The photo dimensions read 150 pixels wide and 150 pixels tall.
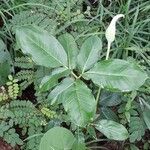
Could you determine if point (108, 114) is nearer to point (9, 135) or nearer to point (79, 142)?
point (79, 142)

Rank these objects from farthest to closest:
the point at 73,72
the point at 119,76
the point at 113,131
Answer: the point at 73,72, the point at 113,131, the point at 119,76

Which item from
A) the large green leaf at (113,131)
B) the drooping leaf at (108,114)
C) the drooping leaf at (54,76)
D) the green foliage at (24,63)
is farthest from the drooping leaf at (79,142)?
the green foliage at (24,63)

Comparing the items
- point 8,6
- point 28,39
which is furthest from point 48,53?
point 8,6

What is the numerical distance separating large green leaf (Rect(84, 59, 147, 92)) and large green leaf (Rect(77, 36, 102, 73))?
71 mm

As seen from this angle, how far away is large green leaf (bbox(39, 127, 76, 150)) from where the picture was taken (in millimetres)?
1542

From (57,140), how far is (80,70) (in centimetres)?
32

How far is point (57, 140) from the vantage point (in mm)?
1563

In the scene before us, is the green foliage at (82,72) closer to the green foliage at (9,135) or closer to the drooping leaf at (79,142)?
the drooping leaf at (79,142)

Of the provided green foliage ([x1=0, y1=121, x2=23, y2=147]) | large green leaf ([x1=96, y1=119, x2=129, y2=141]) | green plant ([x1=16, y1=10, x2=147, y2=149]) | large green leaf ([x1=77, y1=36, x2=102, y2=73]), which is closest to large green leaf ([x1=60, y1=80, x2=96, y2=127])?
green plant ([x1=16, y1=10, x2=147, y2=149])

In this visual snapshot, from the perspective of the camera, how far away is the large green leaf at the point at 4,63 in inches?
79.2

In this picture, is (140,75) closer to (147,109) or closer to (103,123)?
(103,123)

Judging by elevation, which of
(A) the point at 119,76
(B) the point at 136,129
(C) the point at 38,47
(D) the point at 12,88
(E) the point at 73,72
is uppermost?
(C) the point at 38,47

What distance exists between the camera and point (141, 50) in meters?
2.05

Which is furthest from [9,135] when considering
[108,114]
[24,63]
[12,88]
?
[108,114]
